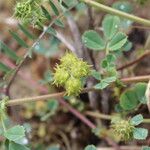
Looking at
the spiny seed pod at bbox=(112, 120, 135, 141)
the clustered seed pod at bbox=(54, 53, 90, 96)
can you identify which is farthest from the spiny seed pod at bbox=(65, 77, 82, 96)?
the spiny seed pod at bbox=(112, 120, 135, 141)

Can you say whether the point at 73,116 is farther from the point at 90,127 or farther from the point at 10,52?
the point at 10,52

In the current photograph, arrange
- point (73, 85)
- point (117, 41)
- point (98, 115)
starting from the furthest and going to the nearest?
point (98, 115)
point (117, 41)
point (73, 85)

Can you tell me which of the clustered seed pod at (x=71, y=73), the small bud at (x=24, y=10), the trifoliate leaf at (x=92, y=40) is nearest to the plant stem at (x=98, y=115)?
the trifoliate leaf at (x=92, y=40)

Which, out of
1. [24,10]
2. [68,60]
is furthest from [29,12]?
[68,60]

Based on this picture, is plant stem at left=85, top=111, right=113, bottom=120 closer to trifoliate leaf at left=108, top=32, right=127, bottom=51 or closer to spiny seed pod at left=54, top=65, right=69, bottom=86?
trifoliate leaf at left=108, top=32, right=127, bottom=51

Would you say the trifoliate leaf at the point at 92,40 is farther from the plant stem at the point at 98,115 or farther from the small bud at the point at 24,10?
the plant stem at the point at 98,115

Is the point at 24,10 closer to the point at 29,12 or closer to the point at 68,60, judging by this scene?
the point at 29,12
